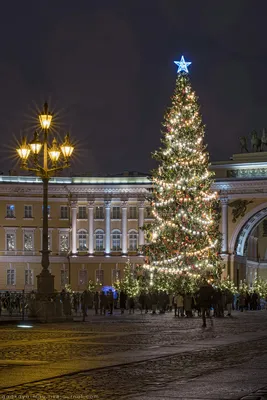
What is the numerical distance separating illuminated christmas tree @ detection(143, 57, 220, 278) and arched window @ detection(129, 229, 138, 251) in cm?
3285

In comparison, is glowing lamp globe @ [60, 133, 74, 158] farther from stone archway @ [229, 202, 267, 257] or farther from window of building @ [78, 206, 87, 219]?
window of building @ [78, 206, 87, 219]

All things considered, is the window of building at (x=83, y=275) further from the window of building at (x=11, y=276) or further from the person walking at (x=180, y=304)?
the person walking at (x=180, y=304)

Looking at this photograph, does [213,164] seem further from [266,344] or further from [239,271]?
[266,344]

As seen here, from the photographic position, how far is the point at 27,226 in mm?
86500

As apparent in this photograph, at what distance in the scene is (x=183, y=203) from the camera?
52.6 metres

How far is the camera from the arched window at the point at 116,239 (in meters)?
86.5

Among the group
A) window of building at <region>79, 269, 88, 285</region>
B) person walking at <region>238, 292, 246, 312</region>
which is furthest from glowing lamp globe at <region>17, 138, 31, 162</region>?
window of building at <region>79, 269, 88, 285</region>

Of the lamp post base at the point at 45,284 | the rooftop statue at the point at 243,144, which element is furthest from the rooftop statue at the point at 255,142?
the lamp post base at the point at 45,284

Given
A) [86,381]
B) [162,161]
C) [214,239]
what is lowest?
[86,381]

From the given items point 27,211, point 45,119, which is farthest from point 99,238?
point 45,119

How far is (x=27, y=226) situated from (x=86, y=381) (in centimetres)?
7425

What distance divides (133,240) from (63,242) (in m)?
6.32

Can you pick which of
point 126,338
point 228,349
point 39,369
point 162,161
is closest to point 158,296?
point 162,161

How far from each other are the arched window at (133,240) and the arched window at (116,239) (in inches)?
38.6
